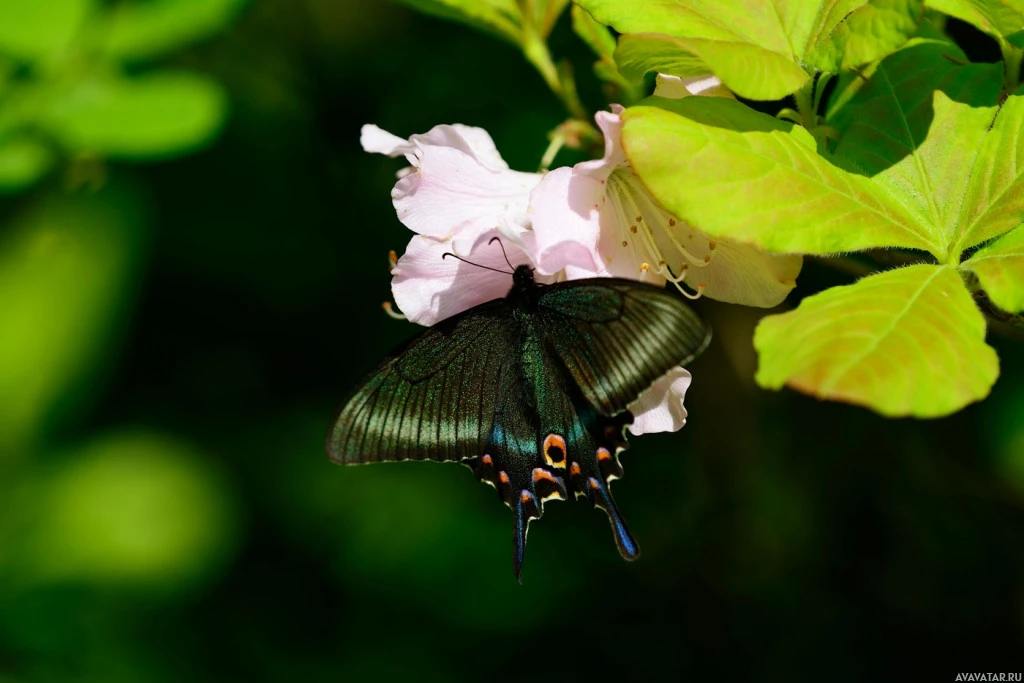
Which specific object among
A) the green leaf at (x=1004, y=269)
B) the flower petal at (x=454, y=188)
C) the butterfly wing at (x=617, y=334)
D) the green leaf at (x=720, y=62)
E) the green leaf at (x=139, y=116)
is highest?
the green leaf at (x=720, y=62)

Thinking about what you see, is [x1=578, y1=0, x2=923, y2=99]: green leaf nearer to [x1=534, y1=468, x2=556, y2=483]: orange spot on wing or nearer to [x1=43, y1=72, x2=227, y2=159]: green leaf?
[x1=534, y1=468, x2=556, y2=483]: orange spot on wing

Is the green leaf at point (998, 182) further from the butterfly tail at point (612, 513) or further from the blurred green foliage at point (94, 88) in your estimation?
the blurred green foliage at point (94, 88)

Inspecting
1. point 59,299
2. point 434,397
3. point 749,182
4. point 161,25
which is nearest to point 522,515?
point 434,397

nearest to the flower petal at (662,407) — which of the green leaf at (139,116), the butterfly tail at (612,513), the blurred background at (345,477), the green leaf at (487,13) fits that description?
the butterfly tail at (612,513)

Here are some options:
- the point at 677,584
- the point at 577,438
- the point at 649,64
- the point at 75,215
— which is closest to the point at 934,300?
the point at 649,64

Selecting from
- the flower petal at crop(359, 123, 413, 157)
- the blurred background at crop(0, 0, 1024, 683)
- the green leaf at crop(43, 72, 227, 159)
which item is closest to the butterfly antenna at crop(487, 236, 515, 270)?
the flower petal at crop(359, 123, 413, 157)

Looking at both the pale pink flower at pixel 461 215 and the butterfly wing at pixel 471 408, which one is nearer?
the pale pink flower at pixel 461 215
